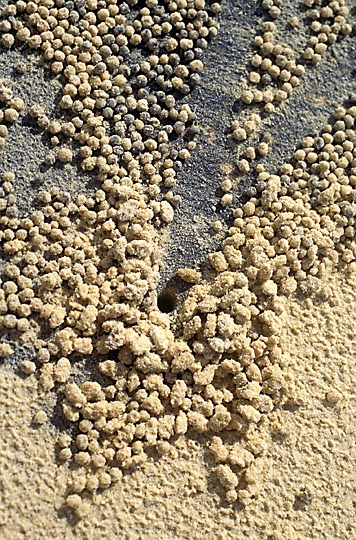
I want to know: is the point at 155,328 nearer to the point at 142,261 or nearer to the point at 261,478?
the point at 142,261

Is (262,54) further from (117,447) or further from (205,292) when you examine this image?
(117,447)

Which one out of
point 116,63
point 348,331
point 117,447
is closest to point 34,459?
point 117,447

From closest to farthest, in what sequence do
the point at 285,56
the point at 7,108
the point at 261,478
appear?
the point at 261,478 → the point at 7,108 → the point at 285,56

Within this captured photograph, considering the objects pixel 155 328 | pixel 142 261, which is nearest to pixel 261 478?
pixel 155 328

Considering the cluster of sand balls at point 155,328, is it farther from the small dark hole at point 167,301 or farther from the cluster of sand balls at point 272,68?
the cluster of sand balls at point 272,68

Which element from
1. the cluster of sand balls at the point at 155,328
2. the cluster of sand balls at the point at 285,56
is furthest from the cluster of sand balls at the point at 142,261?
the cluster of sand balls at the point at 285,56

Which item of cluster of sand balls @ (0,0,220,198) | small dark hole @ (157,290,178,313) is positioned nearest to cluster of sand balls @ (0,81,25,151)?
cluster of sand balls @ (0,0,220,198)
